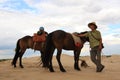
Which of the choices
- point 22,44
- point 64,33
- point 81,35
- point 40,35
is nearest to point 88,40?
point 81,35

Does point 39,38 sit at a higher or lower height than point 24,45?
higher

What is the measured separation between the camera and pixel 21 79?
1091 centimetres

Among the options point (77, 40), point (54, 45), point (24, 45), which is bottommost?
point (24, 45)

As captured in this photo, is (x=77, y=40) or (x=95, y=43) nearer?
(x=95, y=43)

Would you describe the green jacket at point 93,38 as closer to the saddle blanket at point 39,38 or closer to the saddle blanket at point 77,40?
the saddle blanket at point 77,40

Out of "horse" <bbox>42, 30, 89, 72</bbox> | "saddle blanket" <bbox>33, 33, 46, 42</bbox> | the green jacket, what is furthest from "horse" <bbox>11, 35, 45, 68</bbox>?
the green jacket

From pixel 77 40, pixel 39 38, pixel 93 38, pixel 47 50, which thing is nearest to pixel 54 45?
pixel 47 50

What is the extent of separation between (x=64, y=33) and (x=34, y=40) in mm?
3430

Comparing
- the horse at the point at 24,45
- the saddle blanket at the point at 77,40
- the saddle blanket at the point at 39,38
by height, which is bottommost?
the horse at the point at 24,45

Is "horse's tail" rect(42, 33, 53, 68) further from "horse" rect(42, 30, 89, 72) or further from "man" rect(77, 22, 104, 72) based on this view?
"man" rect(77, 22, 104, 72)

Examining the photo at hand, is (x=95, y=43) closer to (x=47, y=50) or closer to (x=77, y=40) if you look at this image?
(x=77, y=40)

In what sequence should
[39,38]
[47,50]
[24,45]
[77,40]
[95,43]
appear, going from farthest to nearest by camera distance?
[24,45], [39,38], [77,40], [95,43], [47,50]

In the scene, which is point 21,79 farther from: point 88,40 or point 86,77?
point 88,40

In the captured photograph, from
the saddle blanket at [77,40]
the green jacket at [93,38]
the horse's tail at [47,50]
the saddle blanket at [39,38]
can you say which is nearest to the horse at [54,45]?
the horse's tail at [47,50]
